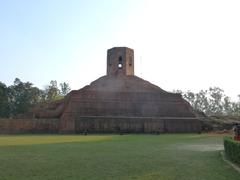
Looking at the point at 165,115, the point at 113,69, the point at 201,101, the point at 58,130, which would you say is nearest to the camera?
the point at 58,130

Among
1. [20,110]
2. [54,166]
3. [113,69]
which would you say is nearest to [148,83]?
[113,69]

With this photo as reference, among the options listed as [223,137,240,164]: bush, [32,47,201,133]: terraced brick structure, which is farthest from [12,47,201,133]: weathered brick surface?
[223,137,240,164]: bush

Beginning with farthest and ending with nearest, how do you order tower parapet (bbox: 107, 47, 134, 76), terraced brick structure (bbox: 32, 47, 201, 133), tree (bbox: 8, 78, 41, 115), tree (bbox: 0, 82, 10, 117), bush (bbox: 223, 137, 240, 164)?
tree (bbox: 8, 78, 41, 115) < tree (bbox: 0, 82, 10, 117) < tower parapet (bbox: 107, 47, 134, 76) < terraced brick structure (bbox: 32, 47, 201, 133) < bush (bbox: 223, 137, 240, 164)

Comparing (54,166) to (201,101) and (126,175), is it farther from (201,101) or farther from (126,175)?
(201,101)

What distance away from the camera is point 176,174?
880 centimetres

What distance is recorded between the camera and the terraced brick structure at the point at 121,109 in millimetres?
38875

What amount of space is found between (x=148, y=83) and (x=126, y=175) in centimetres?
4083

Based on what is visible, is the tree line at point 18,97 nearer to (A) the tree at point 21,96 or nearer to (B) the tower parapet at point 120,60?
(A) the tree at point 21,96

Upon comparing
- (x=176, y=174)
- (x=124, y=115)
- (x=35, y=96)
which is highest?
(x=35, y=96)

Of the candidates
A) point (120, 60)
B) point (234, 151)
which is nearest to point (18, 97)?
point (120, 60)

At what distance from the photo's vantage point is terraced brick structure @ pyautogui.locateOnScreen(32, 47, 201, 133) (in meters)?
38.9

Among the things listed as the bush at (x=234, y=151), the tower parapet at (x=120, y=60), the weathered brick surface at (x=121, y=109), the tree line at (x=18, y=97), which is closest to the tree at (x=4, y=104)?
the tree line at (x=18, y=97)

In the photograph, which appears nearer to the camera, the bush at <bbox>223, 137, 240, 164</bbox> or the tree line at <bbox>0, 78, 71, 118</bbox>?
the bush at <bbox>223, 137, 240, 164</bbox>

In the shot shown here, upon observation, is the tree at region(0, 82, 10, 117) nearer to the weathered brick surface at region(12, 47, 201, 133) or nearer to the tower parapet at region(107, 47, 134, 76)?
the weathered brick surface at region(12, 47, 201, 133)
